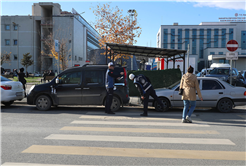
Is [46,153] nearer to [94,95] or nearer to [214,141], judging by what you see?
[214,141]

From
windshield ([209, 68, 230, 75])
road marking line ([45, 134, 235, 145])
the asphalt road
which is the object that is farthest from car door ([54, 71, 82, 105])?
windshield ([209, 68, 230, 75])

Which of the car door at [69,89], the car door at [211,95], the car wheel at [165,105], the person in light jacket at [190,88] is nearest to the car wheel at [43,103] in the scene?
the car door at [69,89]

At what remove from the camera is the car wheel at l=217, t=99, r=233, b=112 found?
966 cm

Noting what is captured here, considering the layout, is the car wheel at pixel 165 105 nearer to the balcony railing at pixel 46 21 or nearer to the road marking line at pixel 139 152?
the road marking line at pixel 139 152

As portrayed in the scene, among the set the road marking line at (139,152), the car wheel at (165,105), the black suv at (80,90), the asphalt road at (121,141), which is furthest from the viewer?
the car wheel at (165,105)

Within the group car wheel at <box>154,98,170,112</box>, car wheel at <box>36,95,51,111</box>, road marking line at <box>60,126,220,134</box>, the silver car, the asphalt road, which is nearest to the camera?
the asphalt road

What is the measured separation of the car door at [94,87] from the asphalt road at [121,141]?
1489 mm

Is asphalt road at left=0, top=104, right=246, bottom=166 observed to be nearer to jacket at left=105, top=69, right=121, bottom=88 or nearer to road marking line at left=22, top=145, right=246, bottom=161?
road marking line at left=22, top=145, right=246, bottom=161

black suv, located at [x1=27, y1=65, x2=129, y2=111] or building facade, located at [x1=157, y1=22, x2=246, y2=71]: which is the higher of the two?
building facade, located at [x1=157, y1=22, x2=246, y2=71]

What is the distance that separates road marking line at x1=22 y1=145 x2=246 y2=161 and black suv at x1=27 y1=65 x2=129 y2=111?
482 centimetres

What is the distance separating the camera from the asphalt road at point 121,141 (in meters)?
4.36

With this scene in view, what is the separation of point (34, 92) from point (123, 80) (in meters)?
3.81

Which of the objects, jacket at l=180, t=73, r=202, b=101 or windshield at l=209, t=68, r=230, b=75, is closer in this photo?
jacket at l=180, t=73, r=202, b=101

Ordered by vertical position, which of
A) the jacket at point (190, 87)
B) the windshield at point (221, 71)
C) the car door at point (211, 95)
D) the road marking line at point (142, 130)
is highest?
the windshield at point (221, 71)
